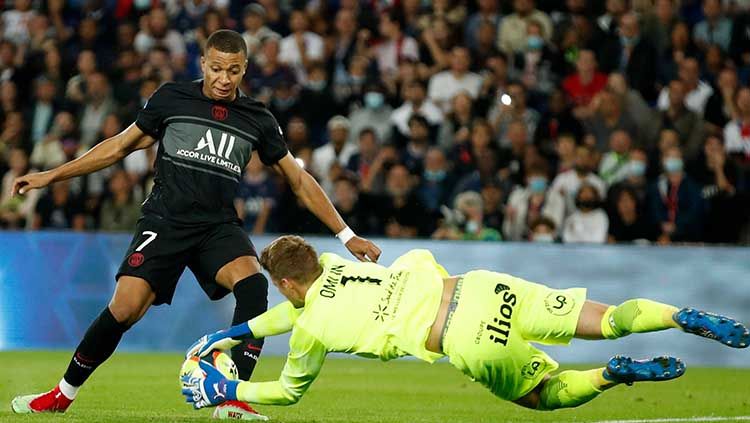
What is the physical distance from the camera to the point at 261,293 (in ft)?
26.9

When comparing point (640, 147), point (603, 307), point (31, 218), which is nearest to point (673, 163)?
point (640, 147)

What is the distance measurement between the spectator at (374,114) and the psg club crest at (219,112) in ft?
29.5

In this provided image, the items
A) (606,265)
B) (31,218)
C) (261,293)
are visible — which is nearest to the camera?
(261,293)

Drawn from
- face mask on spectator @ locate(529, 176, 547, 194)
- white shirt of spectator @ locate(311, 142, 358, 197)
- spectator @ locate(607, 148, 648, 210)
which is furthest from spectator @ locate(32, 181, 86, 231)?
spectator @ locate(607, 148, 648, 210)

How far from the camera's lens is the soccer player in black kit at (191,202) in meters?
8.16

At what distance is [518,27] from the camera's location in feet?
59.0

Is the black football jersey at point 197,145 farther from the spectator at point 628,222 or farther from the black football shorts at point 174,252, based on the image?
the spectator at point 628,222

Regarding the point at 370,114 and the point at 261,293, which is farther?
the point at 370,114

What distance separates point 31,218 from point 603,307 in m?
11.3

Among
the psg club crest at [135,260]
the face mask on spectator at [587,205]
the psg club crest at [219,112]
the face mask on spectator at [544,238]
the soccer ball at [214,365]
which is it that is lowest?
the face mask on spectator at [544,238]

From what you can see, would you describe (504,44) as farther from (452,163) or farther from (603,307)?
(603,307)

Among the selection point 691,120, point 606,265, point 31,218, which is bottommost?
point 31,218

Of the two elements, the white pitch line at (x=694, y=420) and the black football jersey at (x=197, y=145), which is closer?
the black football jersey at (x=197, y=145)

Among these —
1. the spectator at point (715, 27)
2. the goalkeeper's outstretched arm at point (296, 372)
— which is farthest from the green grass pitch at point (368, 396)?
the spectator at point (715, 27)
